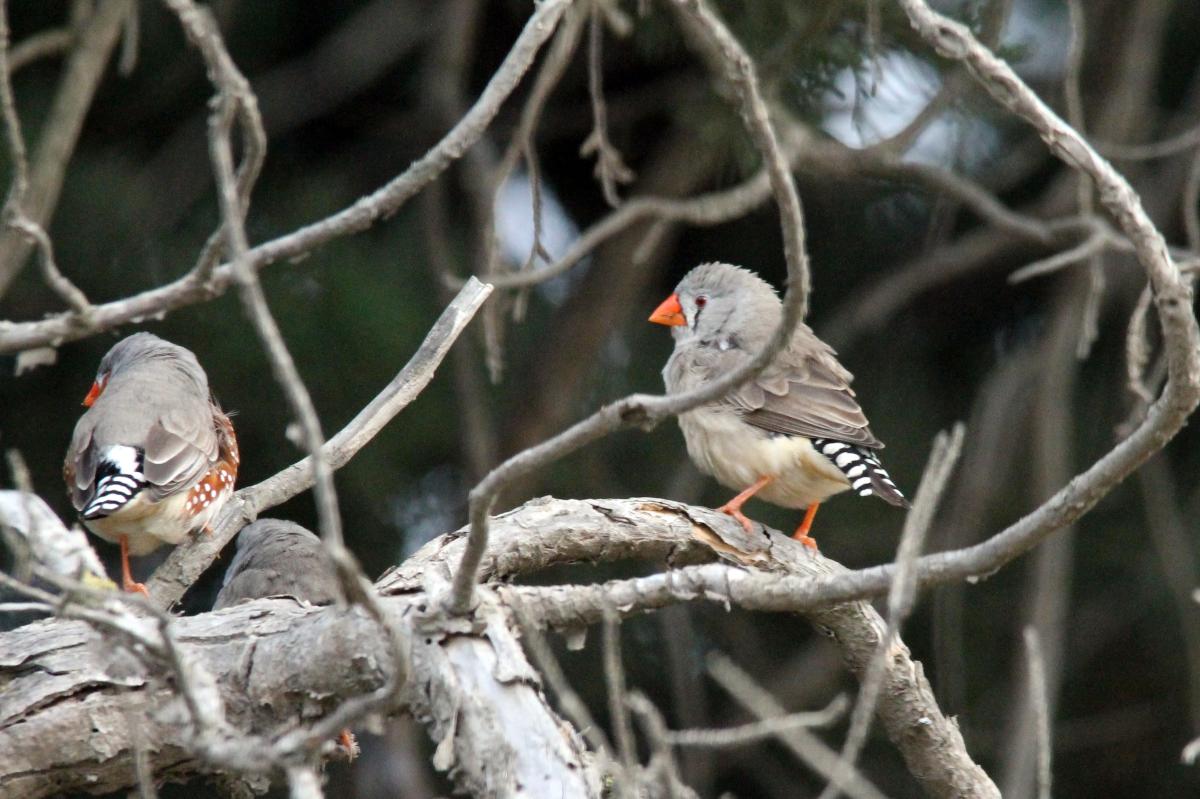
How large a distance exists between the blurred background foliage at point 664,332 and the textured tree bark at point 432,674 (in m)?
2.36

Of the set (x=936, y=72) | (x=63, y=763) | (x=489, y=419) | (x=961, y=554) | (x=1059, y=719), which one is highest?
(x=936, y=72)

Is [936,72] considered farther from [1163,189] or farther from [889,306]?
[1163,189]

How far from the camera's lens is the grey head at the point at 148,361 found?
474 cm

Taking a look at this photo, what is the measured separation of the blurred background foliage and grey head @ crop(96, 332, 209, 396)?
0.97 meters

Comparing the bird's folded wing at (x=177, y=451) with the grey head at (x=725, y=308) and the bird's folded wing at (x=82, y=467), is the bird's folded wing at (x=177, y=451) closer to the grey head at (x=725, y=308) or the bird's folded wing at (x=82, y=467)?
the bird's folded wing at (x=82, y=467)

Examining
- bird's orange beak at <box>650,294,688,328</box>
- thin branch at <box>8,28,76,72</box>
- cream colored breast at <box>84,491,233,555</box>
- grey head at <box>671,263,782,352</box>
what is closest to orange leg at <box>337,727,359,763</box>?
cream colored breast at <box>84,491,233,555</box>

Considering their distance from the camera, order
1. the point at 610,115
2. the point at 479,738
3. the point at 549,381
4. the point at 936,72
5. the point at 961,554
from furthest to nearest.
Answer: the point at 610,115 < the point at 549,381 < the point at 936,72 < the point at 479,738 < the point at 961,554

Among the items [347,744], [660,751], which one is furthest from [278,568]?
[660,751]

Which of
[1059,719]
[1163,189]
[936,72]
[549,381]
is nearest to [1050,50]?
[1163,189]

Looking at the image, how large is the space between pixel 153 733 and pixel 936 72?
3881 millimetres

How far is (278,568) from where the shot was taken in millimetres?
4133

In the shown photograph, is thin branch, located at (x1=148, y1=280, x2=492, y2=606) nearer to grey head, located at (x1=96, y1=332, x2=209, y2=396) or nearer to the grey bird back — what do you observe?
the grey bird back

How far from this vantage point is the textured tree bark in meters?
2.68

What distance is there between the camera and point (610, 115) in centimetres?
680
